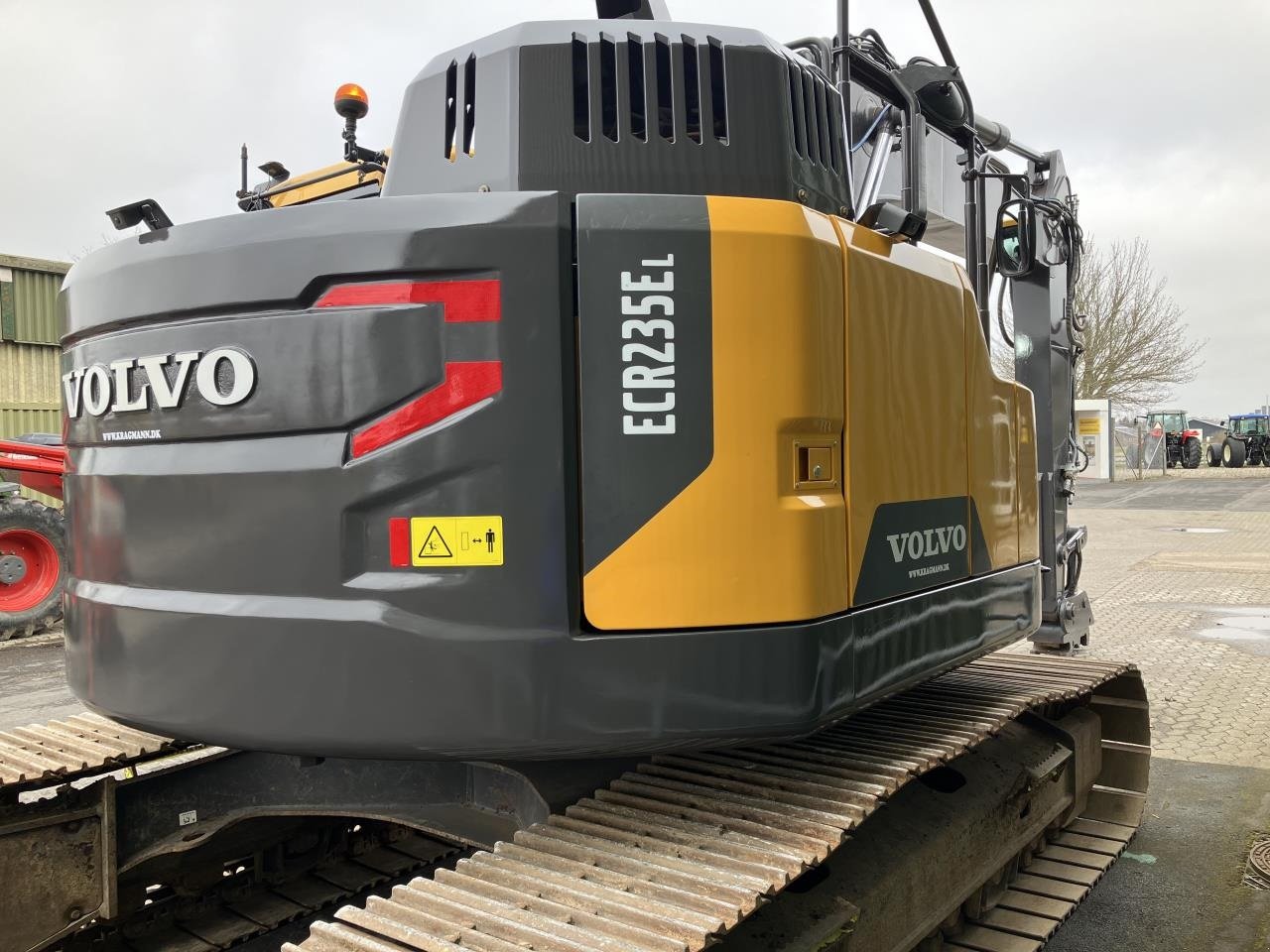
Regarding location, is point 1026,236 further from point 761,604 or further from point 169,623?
point 169,623

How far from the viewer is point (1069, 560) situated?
618 cm

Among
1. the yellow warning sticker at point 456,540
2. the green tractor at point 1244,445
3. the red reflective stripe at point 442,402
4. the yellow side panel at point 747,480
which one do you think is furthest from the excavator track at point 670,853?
the green tractor at point 1244,445

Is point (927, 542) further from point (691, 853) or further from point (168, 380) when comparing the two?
point (168, 380)

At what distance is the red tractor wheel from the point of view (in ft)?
31.2

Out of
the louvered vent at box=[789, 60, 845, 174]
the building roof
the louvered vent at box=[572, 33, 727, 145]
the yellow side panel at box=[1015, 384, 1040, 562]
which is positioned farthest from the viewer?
the building roof

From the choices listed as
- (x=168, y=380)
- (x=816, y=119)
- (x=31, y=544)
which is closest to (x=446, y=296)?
(x=168, y=380)

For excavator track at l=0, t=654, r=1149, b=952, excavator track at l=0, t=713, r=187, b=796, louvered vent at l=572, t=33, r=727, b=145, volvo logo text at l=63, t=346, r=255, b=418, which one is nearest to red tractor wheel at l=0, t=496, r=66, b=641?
excavator track at l=0, t=713, r=187, b=796

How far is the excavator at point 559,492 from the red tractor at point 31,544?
25.1 feet

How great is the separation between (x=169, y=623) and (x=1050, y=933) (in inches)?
109

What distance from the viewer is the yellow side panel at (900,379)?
236cm

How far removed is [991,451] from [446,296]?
1.64 meters

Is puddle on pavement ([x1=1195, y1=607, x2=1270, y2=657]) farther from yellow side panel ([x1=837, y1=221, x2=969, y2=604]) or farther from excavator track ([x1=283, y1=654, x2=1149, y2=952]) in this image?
yellow side panel ([x1=837, y1=221, x2=969, y2=604])

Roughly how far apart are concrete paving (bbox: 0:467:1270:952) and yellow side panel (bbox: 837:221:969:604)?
2050 millimetres

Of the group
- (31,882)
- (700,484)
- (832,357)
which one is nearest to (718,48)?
(832,357)
